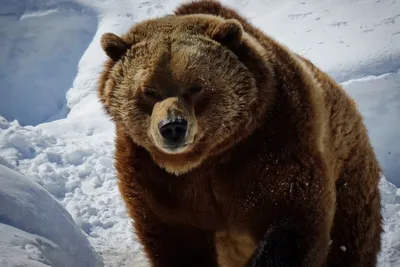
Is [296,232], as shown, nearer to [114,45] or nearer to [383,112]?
[114,45]

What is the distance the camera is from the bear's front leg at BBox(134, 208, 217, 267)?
4.04m

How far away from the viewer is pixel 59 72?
1128 centimetres

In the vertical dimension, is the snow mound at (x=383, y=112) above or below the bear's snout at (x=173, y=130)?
below

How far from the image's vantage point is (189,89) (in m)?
3.56

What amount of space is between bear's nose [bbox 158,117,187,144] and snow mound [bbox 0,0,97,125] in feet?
23.5

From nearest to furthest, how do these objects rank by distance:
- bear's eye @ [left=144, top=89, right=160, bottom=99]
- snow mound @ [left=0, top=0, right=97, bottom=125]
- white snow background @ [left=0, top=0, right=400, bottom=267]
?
bear's eye @ [left=144, top=89, right=160, bottom=99], white snow background @ [left=0, top=0, right=400, bottom=267], snow mound @ [left=0, top=0, right=97, bottom=125]

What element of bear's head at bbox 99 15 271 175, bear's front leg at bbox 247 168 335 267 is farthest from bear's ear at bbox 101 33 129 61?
bear's front leg at bbox 247 168 335 267

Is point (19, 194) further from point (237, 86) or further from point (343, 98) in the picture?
point (343, 98)

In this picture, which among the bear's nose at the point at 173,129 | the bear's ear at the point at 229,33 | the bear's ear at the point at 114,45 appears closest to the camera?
the bear's nose at the point at 173,129

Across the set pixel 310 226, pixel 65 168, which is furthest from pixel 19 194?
pixel 65 168

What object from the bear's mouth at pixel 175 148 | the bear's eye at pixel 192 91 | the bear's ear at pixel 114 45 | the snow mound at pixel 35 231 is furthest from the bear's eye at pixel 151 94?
the snow mound at pixel 35 231

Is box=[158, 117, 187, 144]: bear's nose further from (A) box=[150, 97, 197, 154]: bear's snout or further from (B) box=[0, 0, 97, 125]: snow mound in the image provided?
(B) box=[0, 0, 97, 125]: snow mound

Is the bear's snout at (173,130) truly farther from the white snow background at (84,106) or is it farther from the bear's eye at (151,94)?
the white snow background at (84,106)

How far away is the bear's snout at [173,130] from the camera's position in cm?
334
